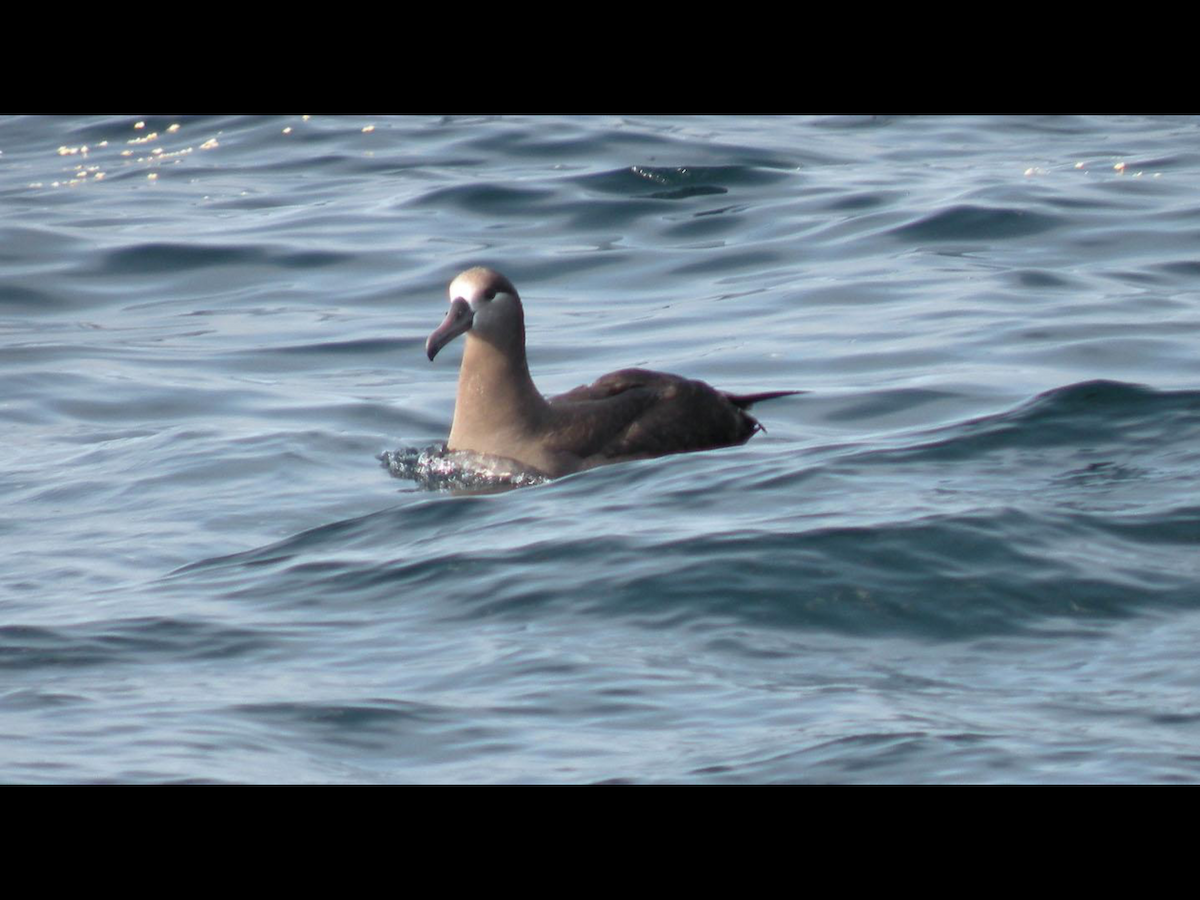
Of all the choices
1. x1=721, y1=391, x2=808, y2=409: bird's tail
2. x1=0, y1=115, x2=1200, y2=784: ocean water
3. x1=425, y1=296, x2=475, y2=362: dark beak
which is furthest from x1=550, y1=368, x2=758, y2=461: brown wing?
x1=425, y1=296, x2=475, y2=362: dark beak

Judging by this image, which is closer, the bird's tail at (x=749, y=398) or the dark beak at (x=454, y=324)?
the dark beak at (x=454, y=324)

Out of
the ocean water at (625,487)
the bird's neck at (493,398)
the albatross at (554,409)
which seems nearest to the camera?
the ocean water at (625,487)

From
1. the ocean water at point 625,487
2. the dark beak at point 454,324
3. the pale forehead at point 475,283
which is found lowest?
the ocean water at point 625,487

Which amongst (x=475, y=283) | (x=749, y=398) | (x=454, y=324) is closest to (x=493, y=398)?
(x=454, y=324)

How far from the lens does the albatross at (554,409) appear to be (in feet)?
32.2

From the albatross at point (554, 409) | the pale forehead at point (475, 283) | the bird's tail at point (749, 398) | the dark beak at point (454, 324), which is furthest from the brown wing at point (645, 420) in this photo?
the pale forehead at point (475, 283)

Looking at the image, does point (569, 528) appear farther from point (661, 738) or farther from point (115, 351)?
point (115, 351)

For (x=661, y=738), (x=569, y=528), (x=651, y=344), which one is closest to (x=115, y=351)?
(x=651, y=344)

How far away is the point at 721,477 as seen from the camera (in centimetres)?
897

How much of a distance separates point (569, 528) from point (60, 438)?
4.45 meters

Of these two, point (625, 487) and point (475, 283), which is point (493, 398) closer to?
point (475, 283)

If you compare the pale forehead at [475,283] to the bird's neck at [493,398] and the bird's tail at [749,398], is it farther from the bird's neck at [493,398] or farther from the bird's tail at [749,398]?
the bird's tail at [749,398]

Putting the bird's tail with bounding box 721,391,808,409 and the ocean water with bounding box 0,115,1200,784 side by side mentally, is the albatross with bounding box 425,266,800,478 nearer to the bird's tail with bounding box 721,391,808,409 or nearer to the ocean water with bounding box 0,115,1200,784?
the bird's tail with bounding box 721,391,808,409

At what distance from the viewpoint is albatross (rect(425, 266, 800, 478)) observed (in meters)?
9.80
